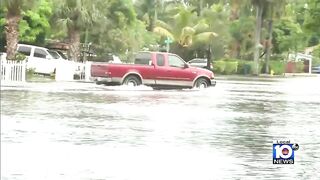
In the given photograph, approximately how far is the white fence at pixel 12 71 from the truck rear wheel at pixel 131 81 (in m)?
3.60

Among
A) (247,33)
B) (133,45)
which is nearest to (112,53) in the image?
(133,45)

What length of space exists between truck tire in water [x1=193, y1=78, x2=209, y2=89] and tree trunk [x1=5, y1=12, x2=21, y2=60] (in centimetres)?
656

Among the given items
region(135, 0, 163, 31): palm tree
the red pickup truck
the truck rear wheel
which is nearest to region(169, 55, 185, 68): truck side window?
the red pickup truck

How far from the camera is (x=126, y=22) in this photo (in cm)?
3397

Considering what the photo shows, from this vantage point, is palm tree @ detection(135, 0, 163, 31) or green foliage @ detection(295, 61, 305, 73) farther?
green foliage @ detection(295, 61, 305, 73)

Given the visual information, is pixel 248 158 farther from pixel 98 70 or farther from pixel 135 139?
pixel 98 70

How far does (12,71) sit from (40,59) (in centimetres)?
905

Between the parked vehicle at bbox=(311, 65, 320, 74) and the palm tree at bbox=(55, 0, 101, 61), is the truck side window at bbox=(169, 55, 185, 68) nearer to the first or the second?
the palm tree at bbox=(55, 0, 101, 61)

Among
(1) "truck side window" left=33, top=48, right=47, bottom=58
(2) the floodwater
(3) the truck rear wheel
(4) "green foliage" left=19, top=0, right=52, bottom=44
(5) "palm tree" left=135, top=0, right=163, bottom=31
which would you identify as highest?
(5) "palm tree" left=135, top=0, right=163, bottom=31

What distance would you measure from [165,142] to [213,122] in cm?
325

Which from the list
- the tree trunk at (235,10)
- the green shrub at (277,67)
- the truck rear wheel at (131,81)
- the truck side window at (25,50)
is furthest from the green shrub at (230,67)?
the truck rear wheel at (131,81)

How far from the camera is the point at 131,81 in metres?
22.4

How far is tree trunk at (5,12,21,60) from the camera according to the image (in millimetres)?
24047

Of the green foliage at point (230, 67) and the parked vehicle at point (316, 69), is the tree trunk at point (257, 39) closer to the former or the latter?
the green foliage at point (230, 67)
